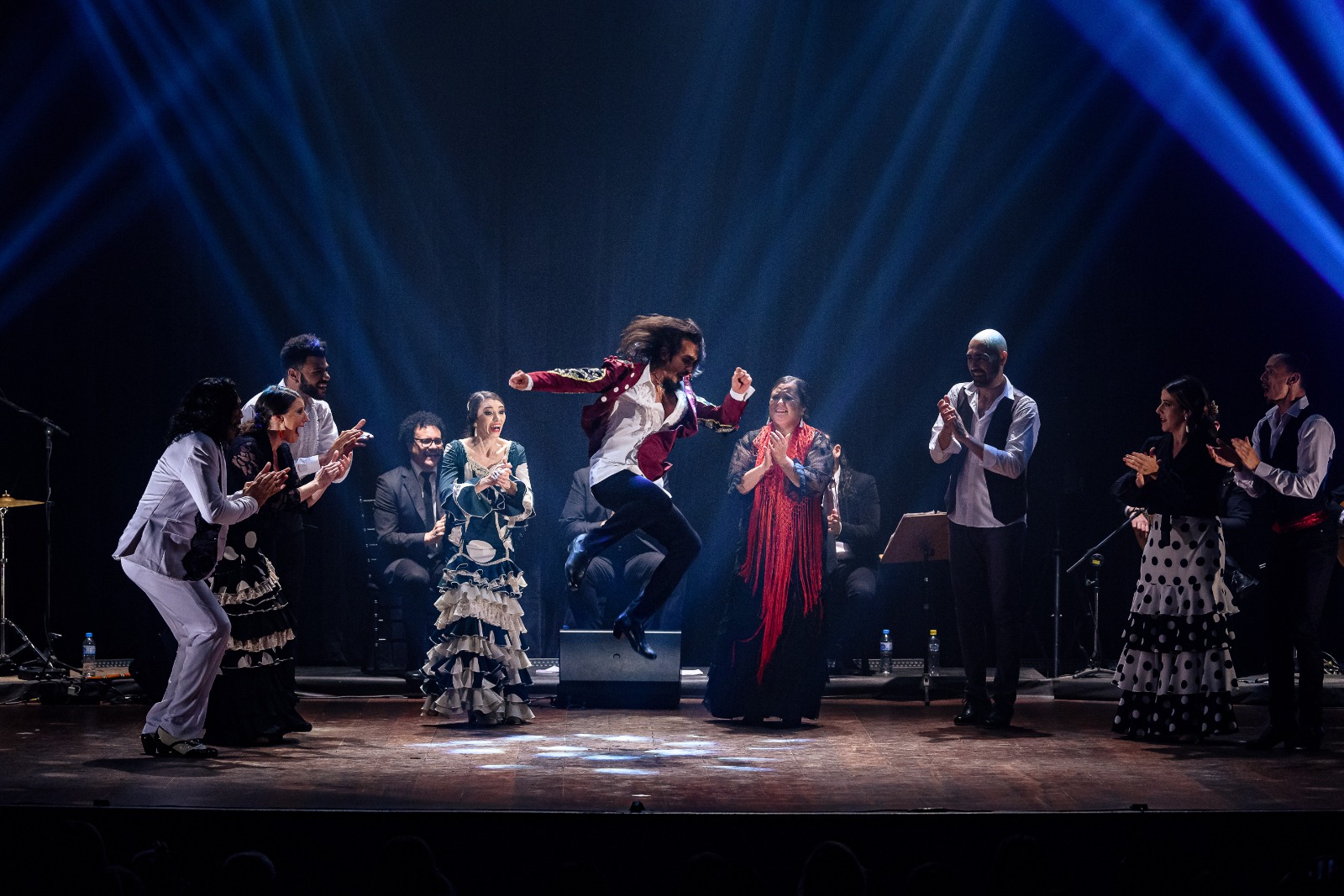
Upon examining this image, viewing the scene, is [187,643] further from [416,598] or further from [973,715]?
[973,715]

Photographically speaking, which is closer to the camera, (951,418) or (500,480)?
(951,418)

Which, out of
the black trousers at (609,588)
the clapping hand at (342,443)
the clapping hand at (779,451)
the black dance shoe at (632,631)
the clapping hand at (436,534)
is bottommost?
the black dance shoe at (632,631)

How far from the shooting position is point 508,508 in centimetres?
689

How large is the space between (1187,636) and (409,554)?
422cm

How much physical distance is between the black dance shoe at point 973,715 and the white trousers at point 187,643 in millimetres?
3450

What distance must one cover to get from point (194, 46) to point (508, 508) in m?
3.64

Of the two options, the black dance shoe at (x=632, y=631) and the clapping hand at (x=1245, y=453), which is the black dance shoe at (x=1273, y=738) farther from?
the black dance shoe at (x=632, y=631)

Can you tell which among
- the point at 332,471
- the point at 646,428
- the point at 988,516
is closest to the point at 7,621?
the point at 332,471

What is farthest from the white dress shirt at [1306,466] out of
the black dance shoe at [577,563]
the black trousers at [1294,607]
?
the black dance shoe at [577,563]

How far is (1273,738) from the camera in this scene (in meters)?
6.09

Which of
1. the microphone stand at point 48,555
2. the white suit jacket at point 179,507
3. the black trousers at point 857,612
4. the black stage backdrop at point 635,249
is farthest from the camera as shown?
the black stage backdrop at point 635,249

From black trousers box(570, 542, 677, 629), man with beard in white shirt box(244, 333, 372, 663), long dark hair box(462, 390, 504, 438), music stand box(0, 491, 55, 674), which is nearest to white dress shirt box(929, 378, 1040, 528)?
black trousers box(570, 542, 677, 629)

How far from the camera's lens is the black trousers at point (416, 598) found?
314 inches

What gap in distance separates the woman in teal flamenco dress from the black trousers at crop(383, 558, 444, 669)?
101cm
